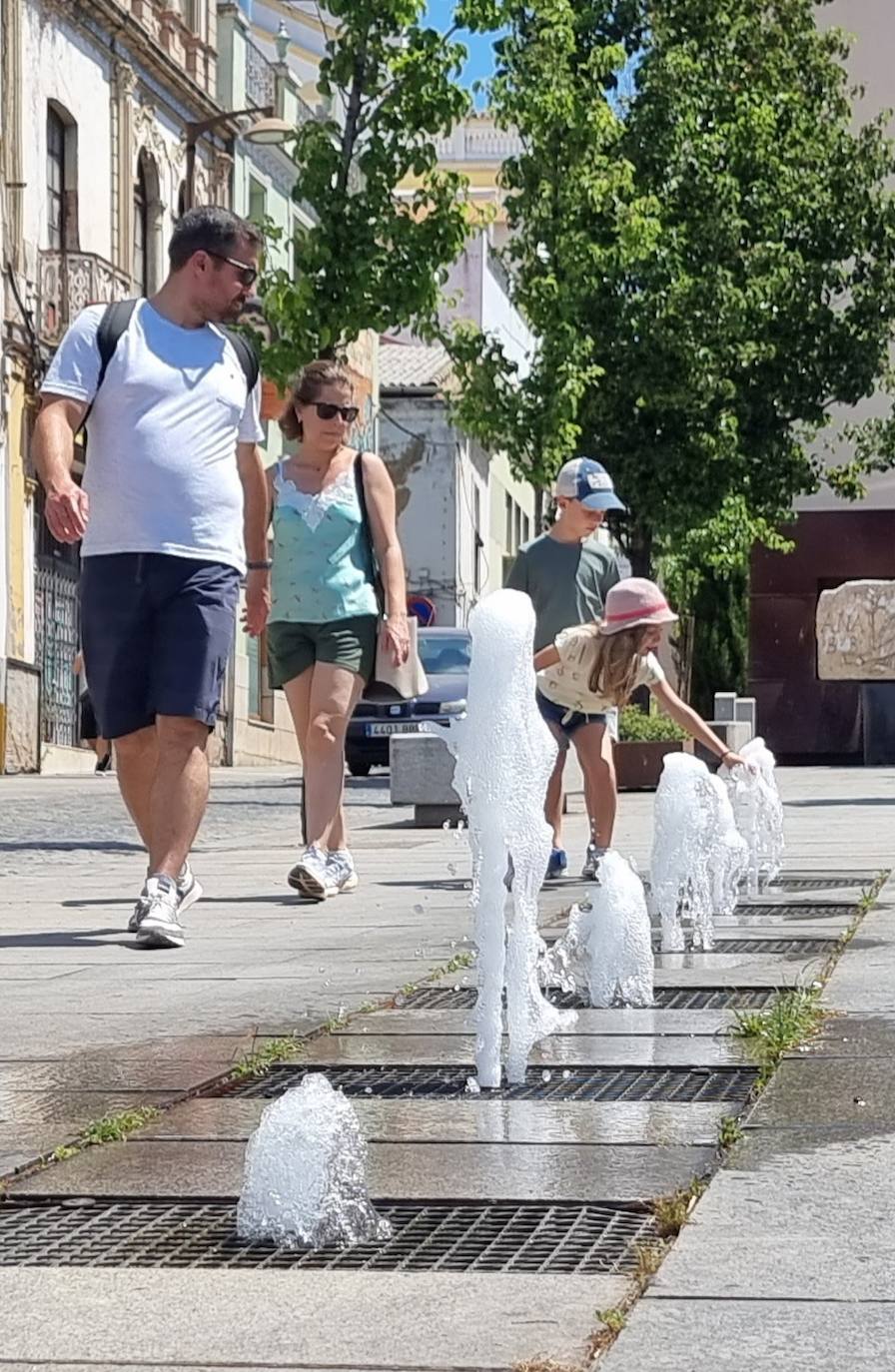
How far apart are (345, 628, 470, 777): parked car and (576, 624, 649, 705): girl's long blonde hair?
1521 centimetres

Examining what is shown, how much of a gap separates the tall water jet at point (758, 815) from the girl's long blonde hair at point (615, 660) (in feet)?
1.63

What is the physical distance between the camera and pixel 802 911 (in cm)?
802

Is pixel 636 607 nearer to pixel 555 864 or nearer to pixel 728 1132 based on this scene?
pixel 555 864

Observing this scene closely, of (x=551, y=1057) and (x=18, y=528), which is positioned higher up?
(x=18, y=528)

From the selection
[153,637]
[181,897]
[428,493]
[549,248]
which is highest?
[549,248]

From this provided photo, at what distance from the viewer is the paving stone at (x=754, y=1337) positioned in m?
2.47

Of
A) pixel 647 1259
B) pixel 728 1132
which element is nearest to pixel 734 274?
pixel 728 1132

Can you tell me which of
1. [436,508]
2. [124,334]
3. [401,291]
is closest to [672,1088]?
[124,334]

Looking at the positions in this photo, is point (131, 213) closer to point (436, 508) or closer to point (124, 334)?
point (436, 508)

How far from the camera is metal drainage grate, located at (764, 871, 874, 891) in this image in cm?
902

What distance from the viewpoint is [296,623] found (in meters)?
8.77

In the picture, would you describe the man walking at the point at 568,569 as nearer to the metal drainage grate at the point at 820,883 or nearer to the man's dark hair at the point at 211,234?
the metal drainage grate at the point at 820,883

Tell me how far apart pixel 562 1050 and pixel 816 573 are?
3443 centimetres

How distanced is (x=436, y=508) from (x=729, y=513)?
2248 centimetres
